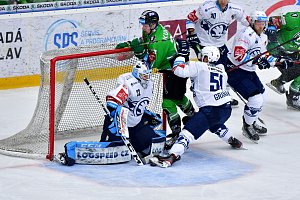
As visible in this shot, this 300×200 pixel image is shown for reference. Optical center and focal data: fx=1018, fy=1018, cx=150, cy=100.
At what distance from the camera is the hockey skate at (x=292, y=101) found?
9.40m

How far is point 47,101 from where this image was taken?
7.71 meters

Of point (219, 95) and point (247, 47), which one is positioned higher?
point (247, 47)

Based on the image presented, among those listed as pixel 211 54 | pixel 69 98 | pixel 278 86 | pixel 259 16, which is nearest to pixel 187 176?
pixel 211 54

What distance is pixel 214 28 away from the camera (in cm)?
877

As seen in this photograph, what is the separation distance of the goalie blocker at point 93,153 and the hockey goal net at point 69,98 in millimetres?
220

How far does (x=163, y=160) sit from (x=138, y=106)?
17.3 inches

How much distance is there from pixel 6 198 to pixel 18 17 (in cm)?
352

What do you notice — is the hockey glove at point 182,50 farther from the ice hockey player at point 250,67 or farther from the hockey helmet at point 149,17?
the ice hockey player at point 250,67

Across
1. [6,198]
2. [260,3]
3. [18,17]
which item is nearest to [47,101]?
[6,198]

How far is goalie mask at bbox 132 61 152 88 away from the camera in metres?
7.30

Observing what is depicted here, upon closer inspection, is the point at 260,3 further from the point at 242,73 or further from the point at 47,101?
the point at 47,101

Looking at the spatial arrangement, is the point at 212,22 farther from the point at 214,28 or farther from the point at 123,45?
the point at 123,45

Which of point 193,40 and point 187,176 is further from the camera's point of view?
point 193,40

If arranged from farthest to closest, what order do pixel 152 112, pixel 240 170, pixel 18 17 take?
1. pixel 18 17
2. pixel 152 112
3. pixel 240 170
